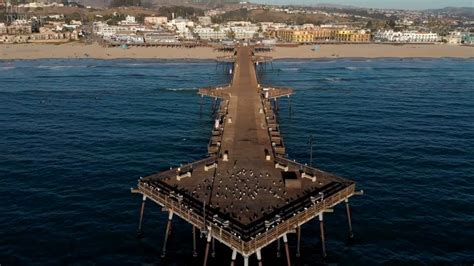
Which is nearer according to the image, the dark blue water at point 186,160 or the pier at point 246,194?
the pier at point 246,194

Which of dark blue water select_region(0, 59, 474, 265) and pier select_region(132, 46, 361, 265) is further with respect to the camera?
dark blue water select_region(0, 59, 474, 265)

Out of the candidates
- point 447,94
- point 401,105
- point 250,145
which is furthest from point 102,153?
point 447,94

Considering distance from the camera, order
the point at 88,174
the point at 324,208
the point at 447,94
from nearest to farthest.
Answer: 1. the point at 324,208
2. the point at 88,174
3. the point at 447,94

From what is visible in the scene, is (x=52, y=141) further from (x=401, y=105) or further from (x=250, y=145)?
(x=401, y=105)
